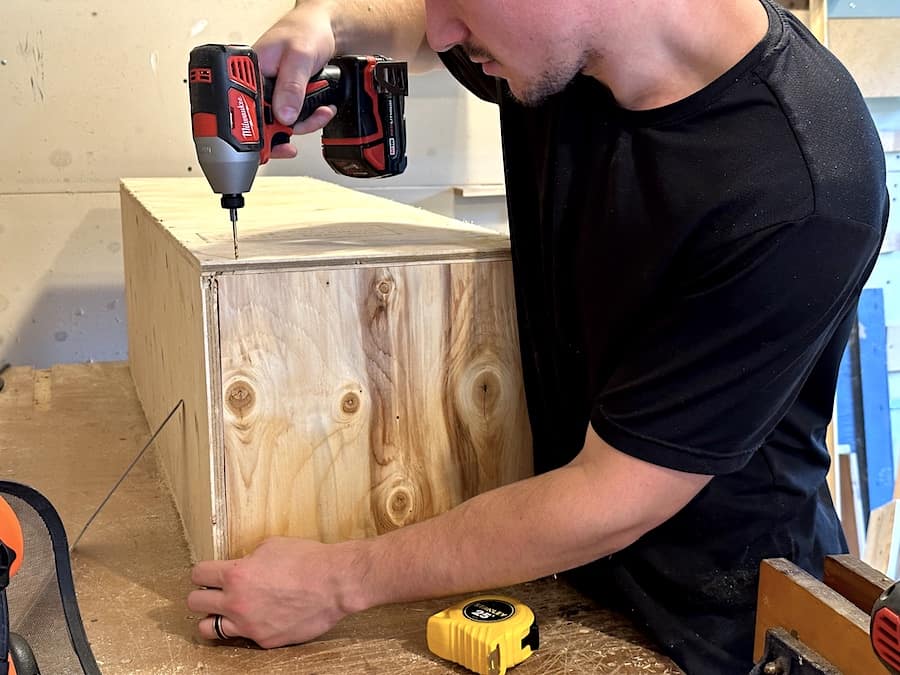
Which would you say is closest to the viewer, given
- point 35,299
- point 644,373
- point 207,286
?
point 644,373

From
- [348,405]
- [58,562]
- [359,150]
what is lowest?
[58,562]

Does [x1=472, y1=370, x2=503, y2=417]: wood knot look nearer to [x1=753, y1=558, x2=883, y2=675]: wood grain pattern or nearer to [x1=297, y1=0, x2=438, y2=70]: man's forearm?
[x1=753, y1=558, x2=883, y2=675]: wood grain pattern

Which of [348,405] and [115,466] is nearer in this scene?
[348,405]

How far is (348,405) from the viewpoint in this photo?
41.3 inches

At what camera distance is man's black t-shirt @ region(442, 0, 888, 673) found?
815 mm

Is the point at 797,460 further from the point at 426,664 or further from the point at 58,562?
the point at 58,562

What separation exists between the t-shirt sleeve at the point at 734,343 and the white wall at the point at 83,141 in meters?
1.91

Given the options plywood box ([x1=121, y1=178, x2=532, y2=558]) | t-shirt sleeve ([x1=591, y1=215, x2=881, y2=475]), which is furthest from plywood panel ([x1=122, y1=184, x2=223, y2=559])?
t-shirt sleeve ([x1=591, y1=215, x2=881, y2=475])

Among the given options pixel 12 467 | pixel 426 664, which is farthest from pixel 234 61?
pixel 12 467

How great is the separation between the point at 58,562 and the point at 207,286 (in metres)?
0.31

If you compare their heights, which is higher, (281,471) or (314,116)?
(314,116)

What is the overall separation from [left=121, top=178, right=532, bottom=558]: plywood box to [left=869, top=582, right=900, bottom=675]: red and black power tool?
1.82 ft

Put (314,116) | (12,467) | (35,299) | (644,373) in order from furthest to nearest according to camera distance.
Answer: (35,299) → (12,467) → (314,116) → (644,373)

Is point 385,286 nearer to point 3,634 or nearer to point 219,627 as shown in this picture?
point 219,627
